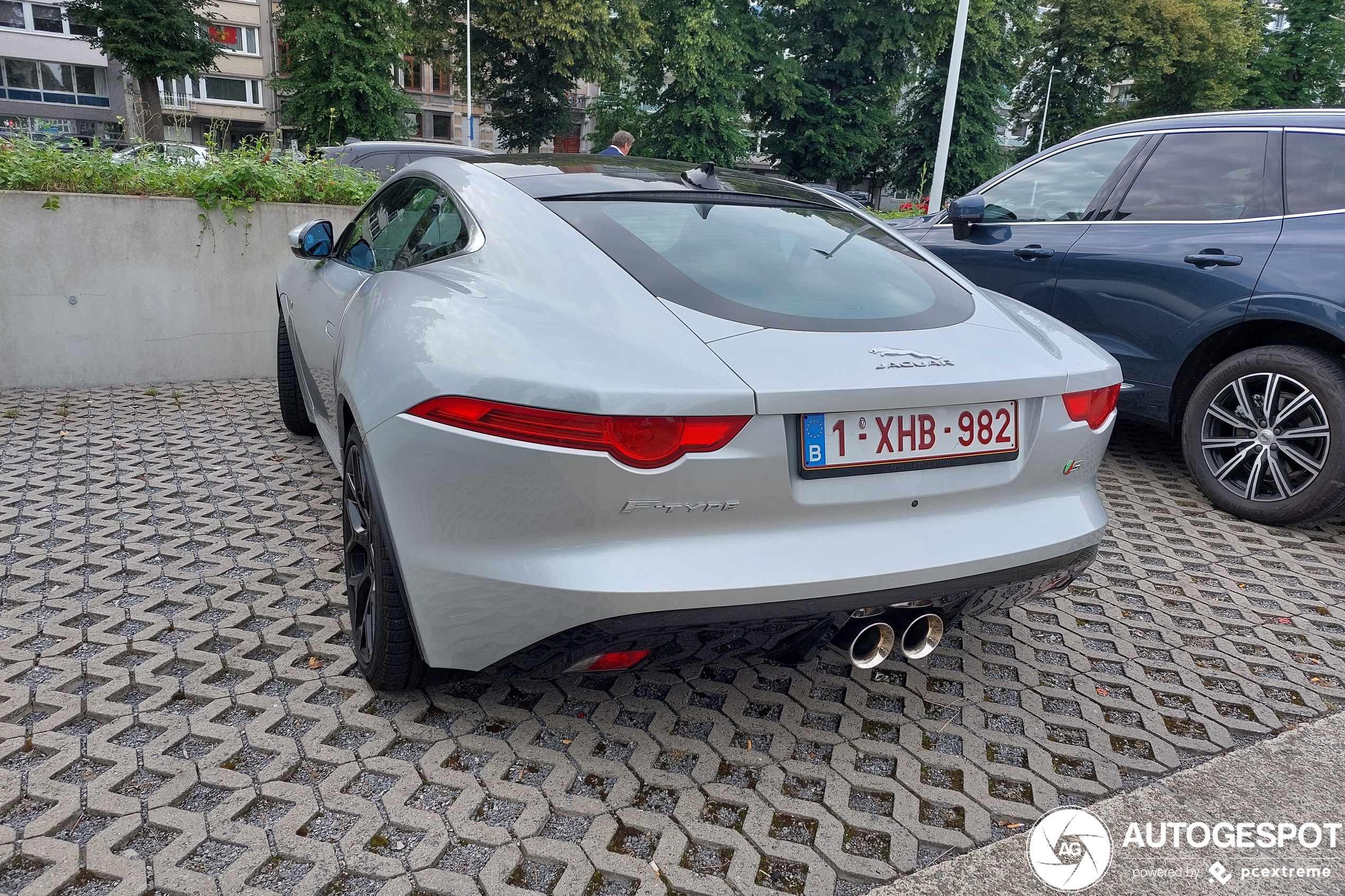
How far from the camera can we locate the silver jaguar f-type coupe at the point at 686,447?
6.34 feet

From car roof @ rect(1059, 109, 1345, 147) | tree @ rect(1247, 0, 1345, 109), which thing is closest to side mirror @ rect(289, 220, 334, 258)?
car roof @ rect(1059, 109, 1345, 147)

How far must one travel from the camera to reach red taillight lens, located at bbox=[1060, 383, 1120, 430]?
236 centimetres

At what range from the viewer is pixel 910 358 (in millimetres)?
2154

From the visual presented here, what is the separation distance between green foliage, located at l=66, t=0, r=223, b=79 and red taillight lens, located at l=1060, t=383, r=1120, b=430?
1415 inches

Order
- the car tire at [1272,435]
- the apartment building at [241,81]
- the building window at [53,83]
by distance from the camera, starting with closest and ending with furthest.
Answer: the car tire at [1272,435] → the building window at [53,83] → the apartment building at [241,81]

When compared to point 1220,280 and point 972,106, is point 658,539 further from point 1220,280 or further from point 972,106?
point 972,106

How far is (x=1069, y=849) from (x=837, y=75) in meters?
39.6

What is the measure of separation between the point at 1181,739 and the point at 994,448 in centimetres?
111

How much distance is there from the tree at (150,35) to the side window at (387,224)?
31.0 metres

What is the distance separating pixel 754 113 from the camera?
38.4 meters

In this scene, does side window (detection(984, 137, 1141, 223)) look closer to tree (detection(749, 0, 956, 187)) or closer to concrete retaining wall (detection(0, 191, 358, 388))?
concrete retaining wall (detection(0, 191, 358, 388))

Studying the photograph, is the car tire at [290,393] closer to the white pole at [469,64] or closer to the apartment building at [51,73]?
the white pole at [469,64]

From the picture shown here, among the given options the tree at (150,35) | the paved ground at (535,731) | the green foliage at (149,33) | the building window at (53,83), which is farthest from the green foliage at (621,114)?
the paved ground at (535,731)

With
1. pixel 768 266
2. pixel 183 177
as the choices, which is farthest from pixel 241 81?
pixel 768 266
